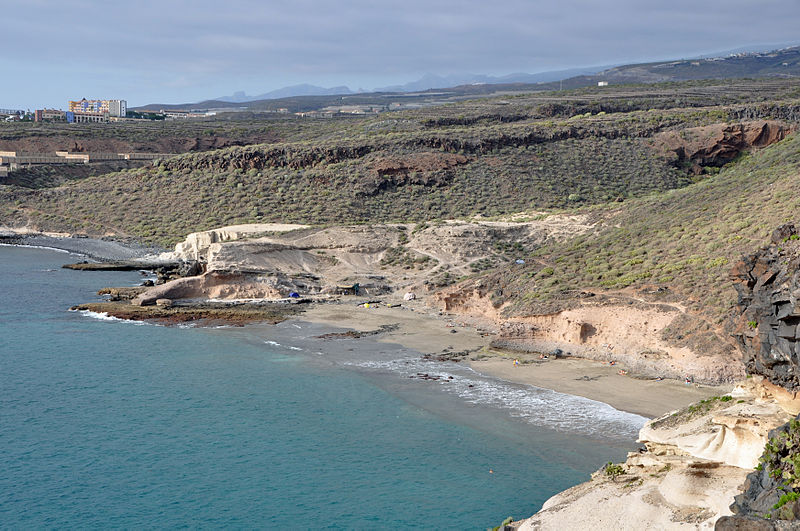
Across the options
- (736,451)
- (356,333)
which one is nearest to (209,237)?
(356,333)

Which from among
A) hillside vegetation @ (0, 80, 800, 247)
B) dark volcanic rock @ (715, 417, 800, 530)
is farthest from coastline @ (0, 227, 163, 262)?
dark volcanic rock @ (715, 417, 800, 530)

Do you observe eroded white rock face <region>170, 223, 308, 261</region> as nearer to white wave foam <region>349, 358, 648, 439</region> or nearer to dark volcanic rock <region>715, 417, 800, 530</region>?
white wave foam <region>349, 358, 648, 439</region>

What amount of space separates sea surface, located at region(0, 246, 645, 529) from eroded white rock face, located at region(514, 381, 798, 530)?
282 cm

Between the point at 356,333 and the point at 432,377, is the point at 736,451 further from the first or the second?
the point at 356,333

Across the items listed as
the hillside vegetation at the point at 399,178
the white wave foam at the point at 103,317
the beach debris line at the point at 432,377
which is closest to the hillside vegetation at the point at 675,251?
the beach debris line at the point at 432,377

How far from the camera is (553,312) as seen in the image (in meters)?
30.4

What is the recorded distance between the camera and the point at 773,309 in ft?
50.3

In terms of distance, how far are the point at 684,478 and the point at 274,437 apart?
11.1 meters

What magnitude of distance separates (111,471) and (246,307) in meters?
18.9

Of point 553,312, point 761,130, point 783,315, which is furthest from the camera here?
point 761,130

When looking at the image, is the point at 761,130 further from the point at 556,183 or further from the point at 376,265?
the point at 376,265

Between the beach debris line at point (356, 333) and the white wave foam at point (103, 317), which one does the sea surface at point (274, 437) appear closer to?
the beach debris line at point (356, 333)

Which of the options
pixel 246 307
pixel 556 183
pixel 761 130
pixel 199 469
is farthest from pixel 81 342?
pixel 761 130

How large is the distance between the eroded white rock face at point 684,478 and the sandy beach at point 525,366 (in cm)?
716
